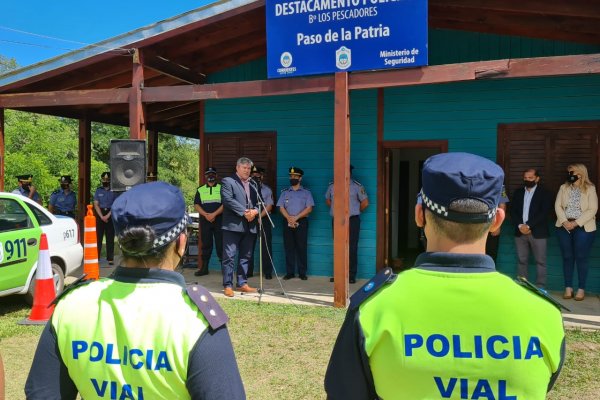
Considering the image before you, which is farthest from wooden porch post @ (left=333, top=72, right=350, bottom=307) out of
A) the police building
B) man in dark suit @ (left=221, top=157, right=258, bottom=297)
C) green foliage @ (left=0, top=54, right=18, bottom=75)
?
green foliage @ (left=0, top=54, right=18, bottom=75)

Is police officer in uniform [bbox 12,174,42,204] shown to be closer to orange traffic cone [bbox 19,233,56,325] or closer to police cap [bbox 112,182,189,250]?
orange traffic cone [bbox 19,233,56,325]

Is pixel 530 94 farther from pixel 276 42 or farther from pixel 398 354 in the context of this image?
pixel 398 354

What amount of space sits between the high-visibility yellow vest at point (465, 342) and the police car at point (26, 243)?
222 inches

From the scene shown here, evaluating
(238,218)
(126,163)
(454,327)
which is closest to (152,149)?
(126,163)

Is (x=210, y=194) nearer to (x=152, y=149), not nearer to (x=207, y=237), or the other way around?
(x=207, y=237)

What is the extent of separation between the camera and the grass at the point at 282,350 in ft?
13.4

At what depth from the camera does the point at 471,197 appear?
1.38 metres

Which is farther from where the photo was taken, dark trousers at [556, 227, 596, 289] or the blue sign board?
dark trousers at [556, 227, 596, 289]

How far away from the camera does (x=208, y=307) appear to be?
1.47m

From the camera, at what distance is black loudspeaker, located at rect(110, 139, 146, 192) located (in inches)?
274

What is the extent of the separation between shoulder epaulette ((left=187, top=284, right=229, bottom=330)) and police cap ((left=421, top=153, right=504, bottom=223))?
26.2 inches

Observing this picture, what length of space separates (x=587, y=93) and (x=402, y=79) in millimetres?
3041

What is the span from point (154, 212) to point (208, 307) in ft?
1.09

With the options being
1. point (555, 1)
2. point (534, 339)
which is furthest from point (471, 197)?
point (555, 1)
